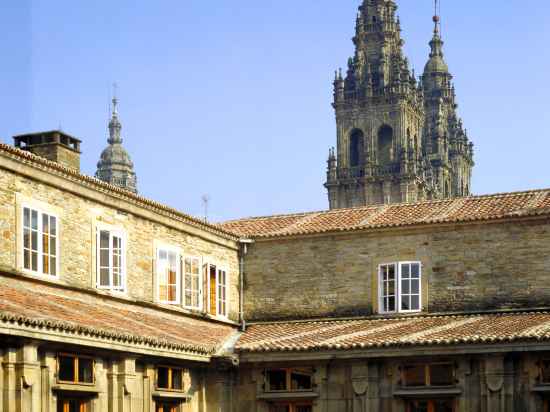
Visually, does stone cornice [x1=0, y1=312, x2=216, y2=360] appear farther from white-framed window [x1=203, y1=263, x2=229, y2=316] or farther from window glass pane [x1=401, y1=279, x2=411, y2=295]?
window glass pane [x1=401, y1=279, x2=411, y2=295]

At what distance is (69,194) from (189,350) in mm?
5135

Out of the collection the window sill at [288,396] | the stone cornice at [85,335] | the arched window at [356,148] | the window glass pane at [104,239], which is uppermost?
the arched window at [356,148]

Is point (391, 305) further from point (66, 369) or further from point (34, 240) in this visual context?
point (66, 369)

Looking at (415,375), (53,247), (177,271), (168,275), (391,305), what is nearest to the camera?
(53,247)

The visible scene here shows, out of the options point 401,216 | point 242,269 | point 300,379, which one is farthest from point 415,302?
point 242,269

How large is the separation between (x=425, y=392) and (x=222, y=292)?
881 cm

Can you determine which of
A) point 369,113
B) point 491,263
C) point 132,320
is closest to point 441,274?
point 491,263

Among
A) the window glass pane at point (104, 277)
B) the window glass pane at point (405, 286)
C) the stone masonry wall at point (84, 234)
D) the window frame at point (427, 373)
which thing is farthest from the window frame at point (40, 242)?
the window glass pane at point (405, 286)

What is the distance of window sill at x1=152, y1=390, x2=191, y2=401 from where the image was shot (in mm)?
30469

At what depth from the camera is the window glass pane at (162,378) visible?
30.8 metres

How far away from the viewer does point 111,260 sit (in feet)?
106

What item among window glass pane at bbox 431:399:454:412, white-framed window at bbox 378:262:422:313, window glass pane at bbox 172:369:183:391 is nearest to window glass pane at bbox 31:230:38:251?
window glass pane at bbox 172:369:183:391

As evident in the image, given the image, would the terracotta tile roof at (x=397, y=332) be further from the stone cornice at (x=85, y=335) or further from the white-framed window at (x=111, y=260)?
the white-framed window at (x=111, y=260)

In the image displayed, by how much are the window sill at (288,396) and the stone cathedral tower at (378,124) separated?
249ft
